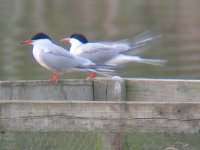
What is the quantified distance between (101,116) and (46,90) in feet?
4.86

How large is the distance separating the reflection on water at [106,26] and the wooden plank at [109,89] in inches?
401

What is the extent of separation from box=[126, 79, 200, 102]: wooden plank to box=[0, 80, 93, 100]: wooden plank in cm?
34

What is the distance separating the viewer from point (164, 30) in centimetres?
2905

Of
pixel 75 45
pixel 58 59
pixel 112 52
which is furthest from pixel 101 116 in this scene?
pixel 75 45

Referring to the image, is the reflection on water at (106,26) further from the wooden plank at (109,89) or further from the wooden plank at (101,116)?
the wooden plank at (101,116)

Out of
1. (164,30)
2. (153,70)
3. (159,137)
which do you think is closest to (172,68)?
(153,70)

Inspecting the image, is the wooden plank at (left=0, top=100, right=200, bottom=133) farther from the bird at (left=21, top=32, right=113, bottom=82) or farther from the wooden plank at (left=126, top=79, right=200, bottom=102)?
the bird at (left=21, top=32, right=113, bottom=82)

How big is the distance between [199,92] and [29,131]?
5.20ft

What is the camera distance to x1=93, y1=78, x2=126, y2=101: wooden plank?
232 inches

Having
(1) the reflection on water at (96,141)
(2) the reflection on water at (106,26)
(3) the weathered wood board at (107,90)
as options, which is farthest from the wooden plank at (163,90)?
(2) the reflection on water at (106,26)

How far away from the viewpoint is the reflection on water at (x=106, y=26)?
60.0 feet

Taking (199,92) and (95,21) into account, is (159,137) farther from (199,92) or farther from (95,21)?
(95,21)

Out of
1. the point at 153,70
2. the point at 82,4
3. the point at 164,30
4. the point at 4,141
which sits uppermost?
the point at 82,4

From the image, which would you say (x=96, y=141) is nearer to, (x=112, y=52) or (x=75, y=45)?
(x=112, y=52)
